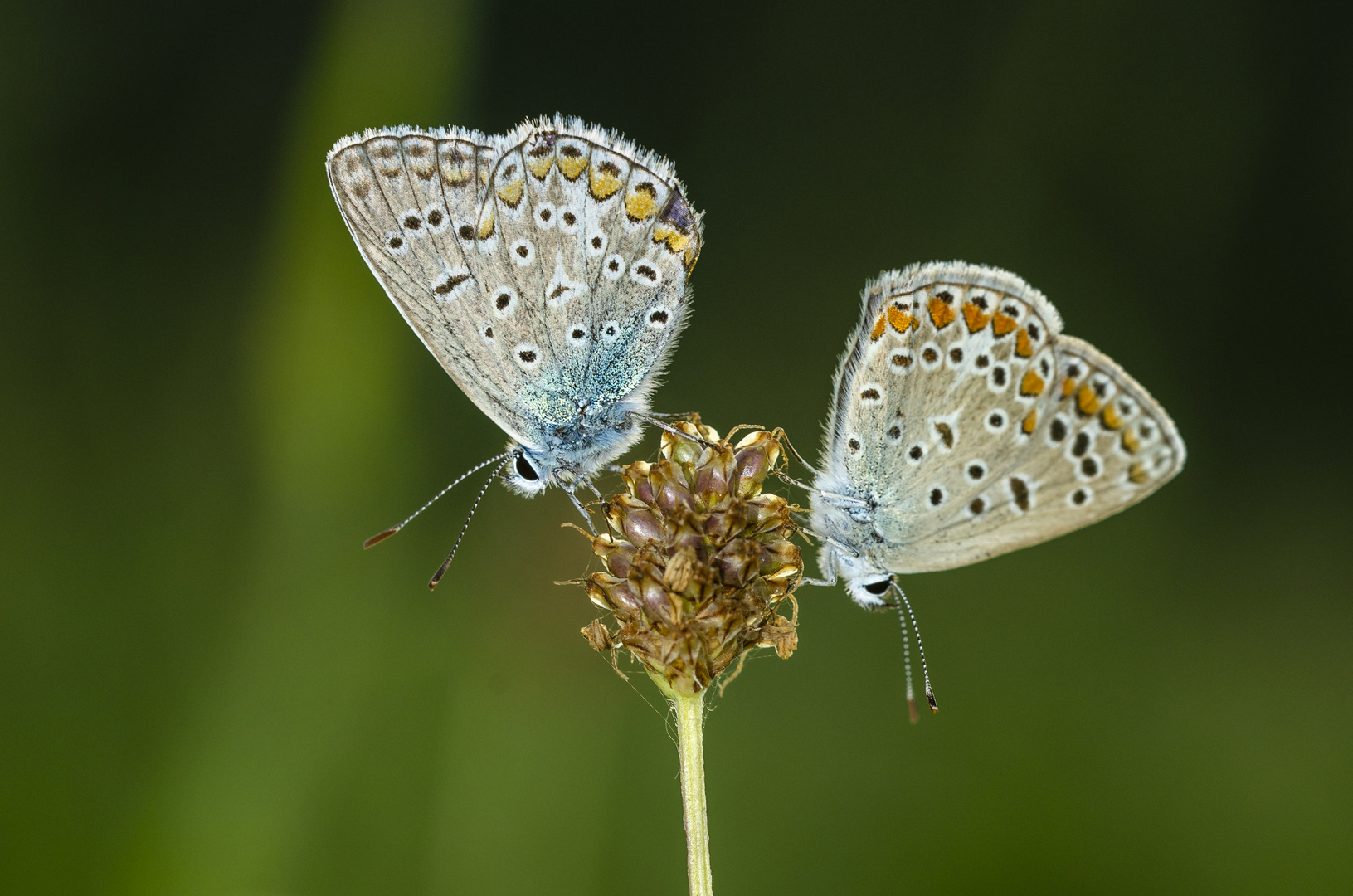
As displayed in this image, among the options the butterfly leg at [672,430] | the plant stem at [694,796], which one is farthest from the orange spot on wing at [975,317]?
the plant stem at [694,796]

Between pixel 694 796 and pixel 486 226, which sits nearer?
pixel 694 796

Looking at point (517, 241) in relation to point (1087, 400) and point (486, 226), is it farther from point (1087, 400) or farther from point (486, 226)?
point (1087, 400)

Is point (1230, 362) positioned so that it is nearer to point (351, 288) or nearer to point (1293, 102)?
point (1293, 102)

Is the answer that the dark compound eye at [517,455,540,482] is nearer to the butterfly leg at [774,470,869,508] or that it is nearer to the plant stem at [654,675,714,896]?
the butterfly leg at [774,470,869,508]

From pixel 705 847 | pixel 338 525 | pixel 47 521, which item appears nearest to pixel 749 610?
pixel 705 847

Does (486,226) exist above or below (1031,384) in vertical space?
above

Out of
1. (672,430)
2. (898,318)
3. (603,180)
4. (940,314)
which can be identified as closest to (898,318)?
(898,318)
